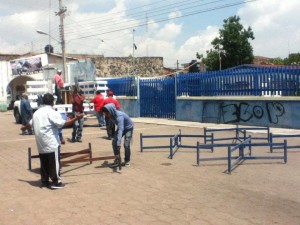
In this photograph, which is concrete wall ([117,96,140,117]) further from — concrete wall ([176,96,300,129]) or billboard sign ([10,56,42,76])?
billboard sign ([10,56,42,76])

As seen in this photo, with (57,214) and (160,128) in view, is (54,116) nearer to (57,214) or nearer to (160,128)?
(57,214)

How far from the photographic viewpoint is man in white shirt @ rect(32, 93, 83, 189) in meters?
6.53

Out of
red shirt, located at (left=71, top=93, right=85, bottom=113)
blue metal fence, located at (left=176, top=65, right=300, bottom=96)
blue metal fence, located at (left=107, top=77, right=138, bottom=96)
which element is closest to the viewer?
red shirt, located at (left=71, top=93, right=85, bottom=113)

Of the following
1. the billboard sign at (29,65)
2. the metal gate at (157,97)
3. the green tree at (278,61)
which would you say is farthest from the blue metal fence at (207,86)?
the green tree at (278,61)

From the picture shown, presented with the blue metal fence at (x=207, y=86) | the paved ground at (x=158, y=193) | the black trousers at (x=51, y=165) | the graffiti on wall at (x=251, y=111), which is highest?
the blue metal fence at (x=207, y=86)

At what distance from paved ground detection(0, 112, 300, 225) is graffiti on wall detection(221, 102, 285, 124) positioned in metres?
5.07

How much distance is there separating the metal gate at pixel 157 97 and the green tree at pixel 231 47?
57.9ft

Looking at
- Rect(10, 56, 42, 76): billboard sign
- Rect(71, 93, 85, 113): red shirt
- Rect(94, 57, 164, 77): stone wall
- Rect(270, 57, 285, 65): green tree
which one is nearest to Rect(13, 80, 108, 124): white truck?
Rect(71, 93, 85, 113): red shirt

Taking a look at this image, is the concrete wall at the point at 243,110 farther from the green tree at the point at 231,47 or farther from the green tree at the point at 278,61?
the green tree at the point at 278,61

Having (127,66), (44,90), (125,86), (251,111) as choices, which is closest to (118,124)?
(251,111)

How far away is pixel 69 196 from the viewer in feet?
20.5

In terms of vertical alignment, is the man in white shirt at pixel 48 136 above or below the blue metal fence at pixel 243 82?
below

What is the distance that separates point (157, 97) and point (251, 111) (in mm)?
5962

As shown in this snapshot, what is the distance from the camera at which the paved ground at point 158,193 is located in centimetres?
517
